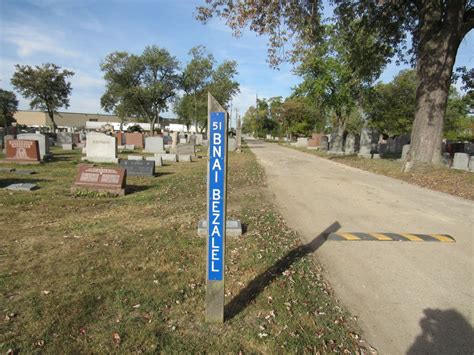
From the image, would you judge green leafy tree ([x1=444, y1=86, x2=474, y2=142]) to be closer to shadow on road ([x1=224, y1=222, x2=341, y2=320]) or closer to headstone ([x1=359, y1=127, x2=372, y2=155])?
headstone ([x1=359, y1=127, x2=372, y2=155])

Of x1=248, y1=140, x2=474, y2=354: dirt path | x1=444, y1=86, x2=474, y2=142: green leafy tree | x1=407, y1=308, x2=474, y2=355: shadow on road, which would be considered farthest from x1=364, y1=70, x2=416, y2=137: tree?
x1=407, y1=308, x2=474, y2=355: shadow on road

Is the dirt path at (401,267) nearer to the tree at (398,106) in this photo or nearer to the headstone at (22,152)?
the headstone at (22,152)

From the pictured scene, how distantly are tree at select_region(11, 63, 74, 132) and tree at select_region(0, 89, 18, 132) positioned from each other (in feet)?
75.0

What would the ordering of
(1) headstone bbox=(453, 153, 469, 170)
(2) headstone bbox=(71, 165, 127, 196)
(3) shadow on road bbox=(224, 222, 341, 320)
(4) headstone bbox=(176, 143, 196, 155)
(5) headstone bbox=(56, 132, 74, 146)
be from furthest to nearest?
1. (5) headstone bbox=(56, 132, 74, 146)
2. (4) headstone bbox=(176, 143, 196, 155)
3. (1) headstone bbox=(453, 153, 469, 170)
4. (2) headstone bbox=(71, 165, 127, 196)
5. (3) shadow on road bbox=(224, 222, 341, 320)

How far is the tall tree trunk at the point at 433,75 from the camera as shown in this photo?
13070 mm

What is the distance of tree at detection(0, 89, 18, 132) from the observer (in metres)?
69.1

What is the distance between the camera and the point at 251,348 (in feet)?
9.07

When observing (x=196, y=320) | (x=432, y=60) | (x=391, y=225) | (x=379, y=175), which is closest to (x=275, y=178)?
(x=379, y=175)

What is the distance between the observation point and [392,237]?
5695mm

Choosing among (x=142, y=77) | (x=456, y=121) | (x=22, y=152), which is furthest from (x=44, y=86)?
(x=456, y=121)

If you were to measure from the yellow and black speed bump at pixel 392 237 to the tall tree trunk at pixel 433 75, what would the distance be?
30.2ft

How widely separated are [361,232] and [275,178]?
7.03 metres

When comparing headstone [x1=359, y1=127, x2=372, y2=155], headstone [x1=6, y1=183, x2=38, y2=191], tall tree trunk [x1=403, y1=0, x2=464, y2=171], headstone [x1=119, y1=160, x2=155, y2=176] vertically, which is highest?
tall tree trunk [x1=403, y1=0, x2=464, y2=171]

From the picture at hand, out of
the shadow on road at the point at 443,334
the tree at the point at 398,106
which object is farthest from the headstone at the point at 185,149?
the tree at the point at 398,106
